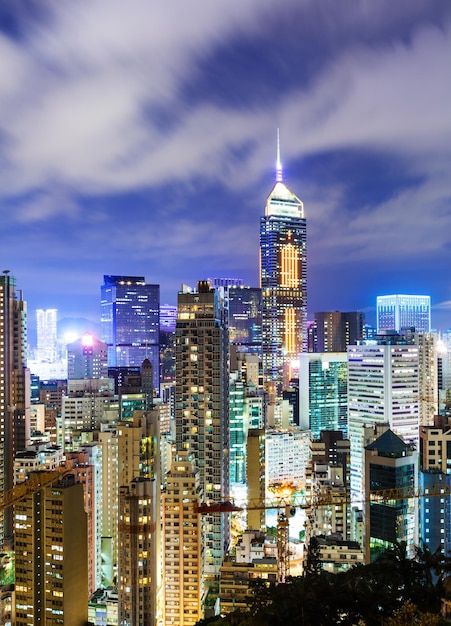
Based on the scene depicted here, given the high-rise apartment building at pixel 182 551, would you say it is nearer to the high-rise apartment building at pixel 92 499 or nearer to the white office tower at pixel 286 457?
the high-rise apartment building at pixel 92 499

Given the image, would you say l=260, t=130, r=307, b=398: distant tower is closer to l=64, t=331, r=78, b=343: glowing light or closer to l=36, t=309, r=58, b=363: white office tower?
l=64, t=331, r=78, b=343: glowing light

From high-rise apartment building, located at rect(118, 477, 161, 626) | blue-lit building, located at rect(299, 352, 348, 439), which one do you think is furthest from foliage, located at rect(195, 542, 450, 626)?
blue-lit building, located at rect(299, 352, 348, 439)

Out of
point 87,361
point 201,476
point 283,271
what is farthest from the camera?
point 283,271

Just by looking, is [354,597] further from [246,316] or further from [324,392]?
[246,316]

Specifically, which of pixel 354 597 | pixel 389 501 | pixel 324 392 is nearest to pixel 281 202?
pixel 324 392

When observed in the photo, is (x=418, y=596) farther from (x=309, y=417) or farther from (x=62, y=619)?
(x=309, y=417)

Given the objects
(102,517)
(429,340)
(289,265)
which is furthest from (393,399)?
(289,265)
